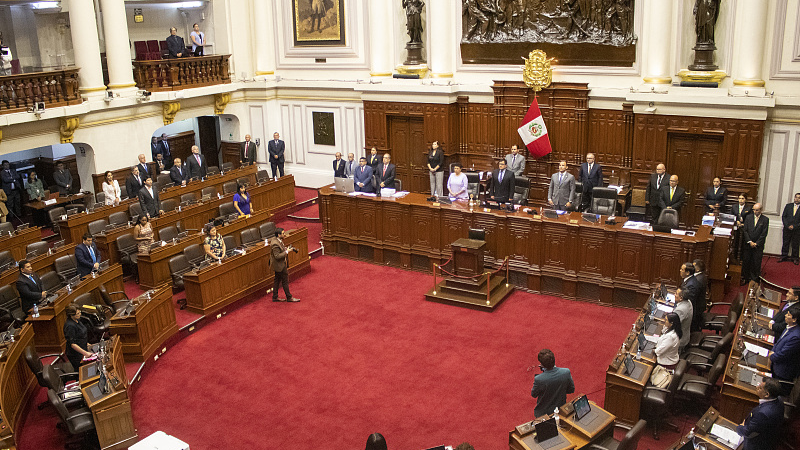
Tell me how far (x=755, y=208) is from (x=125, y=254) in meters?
11.5

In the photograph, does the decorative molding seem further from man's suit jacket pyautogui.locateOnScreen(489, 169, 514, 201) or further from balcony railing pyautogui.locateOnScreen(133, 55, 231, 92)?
man's suit jacket pyautogui.locateOnScreen(489, 169, 514, 201)

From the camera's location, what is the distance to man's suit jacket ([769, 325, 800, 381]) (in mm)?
7531

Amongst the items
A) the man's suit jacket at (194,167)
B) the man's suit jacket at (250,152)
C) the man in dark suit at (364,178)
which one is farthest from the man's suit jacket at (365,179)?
the man's suit jacket at (250,152)

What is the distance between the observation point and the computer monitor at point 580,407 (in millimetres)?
7070

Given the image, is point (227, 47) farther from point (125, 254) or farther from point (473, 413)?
point (473, 413)

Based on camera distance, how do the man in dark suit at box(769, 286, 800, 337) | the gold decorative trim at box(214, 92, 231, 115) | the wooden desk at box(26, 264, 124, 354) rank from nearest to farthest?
the man in dark suit at box(769, 286, 800, 337) → the wooden desk at box(26, 264, 124, 354) → the gold decorative trim at box(214, 92, 231, 115)

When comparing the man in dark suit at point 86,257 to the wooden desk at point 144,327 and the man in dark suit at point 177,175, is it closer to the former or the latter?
the wooden desk at point 144,327

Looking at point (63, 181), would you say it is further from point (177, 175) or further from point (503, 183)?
point (503, 183)

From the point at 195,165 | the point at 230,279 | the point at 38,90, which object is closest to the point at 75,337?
the point at 230,279

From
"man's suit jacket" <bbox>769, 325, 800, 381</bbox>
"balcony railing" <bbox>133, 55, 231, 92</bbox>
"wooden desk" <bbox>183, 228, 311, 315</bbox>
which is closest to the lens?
"man's suit jacket" <bbox>769, 325, 800, 381</bbox>

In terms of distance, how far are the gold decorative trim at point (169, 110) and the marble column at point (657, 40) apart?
37.8 ft

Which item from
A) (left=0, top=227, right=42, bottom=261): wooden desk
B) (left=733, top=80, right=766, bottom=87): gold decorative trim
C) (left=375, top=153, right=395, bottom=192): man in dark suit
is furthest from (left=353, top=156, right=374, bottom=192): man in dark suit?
(left=733, top=80, right=766, bottom=87): gold decorative trim

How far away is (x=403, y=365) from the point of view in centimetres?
981

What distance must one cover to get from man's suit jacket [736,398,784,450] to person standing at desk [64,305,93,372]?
25.7 feet
